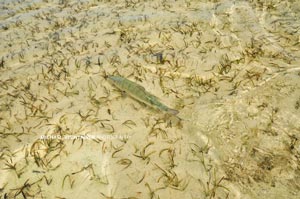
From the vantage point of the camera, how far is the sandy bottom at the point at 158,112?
288cm

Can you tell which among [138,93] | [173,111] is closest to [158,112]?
[173,111]

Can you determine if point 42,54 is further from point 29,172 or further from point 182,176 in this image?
point 182,176

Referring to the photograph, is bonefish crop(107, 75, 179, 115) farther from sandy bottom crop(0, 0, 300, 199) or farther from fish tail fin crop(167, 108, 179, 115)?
sandy bottom crop(0, 0, 300, 199)

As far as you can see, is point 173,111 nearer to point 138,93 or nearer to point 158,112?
point 158,112

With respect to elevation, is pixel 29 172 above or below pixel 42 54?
below

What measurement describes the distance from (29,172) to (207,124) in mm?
2154

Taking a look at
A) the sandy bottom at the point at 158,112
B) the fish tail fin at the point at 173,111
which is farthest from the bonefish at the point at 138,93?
the sandy bottom at the point at 158,112

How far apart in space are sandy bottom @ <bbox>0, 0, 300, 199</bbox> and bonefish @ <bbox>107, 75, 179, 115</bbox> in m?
0.11

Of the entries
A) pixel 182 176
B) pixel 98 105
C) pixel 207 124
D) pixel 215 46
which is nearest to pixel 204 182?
pixel 182 176

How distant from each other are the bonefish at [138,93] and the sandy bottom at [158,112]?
11 centimetres

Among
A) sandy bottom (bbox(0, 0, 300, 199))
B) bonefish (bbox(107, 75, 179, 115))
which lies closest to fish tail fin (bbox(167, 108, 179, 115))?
bonefish (bbox(107, 75, 179, 115))

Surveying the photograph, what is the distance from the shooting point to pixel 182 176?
2871 mm

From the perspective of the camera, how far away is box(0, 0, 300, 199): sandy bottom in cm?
288

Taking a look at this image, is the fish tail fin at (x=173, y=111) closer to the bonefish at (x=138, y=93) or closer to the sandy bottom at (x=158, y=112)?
the bonefish at (x=138, y=93)
